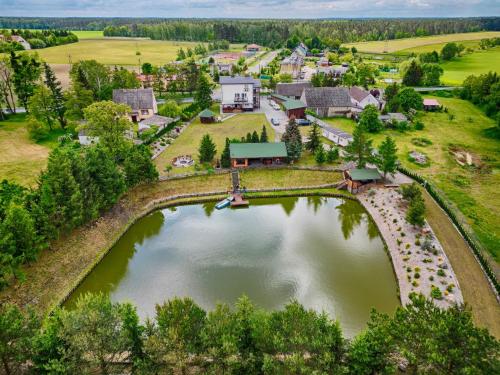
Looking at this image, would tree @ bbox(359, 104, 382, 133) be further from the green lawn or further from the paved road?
the paved road

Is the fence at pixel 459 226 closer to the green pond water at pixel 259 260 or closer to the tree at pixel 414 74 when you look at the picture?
the green pond water at pixel 259 260

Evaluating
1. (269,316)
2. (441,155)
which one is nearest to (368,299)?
(269,316)

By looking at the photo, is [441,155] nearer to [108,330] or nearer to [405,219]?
[405,219]

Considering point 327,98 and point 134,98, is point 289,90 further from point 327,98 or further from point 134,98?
point 134,98

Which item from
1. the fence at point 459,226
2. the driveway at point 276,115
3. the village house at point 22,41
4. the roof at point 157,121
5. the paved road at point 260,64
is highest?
the village house at point 22,41

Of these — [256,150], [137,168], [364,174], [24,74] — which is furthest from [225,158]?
[24,74]

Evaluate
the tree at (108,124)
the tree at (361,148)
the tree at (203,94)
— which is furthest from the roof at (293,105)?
the tree at (108,124)
